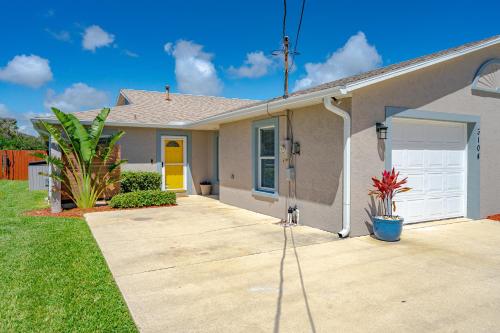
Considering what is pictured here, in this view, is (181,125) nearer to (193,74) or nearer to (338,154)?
(338,154)

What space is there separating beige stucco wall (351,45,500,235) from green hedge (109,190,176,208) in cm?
652

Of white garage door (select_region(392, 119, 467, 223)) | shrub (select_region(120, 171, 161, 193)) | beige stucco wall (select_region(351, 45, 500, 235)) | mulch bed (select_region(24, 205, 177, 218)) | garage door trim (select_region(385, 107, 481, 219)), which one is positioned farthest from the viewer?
shrub (select_region(120, 171, 161, 193))

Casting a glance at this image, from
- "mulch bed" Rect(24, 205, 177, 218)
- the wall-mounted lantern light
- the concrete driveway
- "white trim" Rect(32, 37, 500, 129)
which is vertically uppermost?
"white trim" Rect(32, 37, 500, 129)

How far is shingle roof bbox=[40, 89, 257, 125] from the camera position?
1260 cm

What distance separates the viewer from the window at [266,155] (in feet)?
29.6

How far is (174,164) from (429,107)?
932cm

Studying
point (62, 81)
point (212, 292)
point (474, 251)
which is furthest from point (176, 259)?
point (62, 81)

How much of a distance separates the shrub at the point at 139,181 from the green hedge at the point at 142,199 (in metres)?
0.87

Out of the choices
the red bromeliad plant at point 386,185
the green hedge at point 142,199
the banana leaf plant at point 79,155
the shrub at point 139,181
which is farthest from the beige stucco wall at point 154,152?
the red bromeliad plant at point 386,185

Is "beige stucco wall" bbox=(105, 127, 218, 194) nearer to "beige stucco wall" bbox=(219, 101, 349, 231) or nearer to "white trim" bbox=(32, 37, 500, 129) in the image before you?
"white trim" bbox=(32, 37, 500, 129)

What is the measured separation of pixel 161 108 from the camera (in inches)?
589

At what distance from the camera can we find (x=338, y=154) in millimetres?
6867

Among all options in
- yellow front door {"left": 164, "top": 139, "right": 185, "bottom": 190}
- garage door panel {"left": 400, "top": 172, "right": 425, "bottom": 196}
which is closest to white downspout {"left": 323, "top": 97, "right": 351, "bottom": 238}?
garage door panel {"left": 400, "top": 172, "right": 425, "bottom": 196}

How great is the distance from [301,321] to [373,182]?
4.37m
